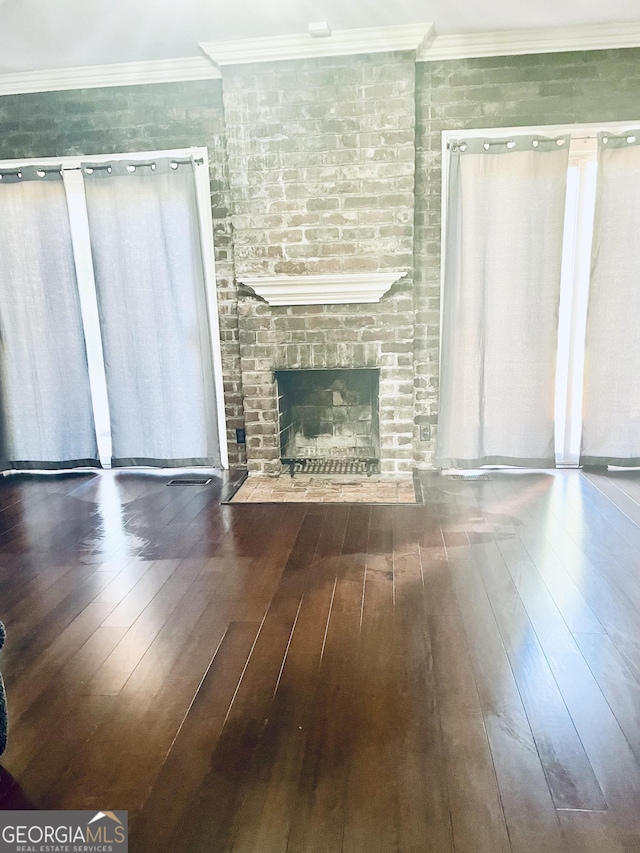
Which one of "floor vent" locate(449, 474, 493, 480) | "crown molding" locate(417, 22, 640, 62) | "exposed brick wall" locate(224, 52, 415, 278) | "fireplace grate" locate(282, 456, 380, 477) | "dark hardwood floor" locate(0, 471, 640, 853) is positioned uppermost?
"crown molding" locate(417, 22, 640, 62)

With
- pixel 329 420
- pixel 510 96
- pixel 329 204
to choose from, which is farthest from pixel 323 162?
pixel 329 420

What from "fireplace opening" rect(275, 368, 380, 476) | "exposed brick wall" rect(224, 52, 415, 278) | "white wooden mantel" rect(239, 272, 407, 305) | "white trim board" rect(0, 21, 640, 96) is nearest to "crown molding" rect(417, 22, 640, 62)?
"white trim board" rect(0, 21, 640, 96)

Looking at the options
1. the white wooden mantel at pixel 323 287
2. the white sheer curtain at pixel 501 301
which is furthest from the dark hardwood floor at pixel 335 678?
the white wooden mantel at pixel 323 287

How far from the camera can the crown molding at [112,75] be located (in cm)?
399

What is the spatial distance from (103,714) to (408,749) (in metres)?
0.94

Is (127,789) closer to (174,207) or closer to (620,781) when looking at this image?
(620,781)

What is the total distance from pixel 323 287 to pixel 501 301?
3.78 ft

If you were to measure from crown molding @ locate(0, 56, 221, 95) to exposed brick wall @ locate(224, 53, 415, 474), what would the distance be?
0.27 m

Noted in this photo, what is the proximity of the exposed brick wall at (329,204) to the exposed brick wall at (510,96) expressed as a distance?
0.21 metres

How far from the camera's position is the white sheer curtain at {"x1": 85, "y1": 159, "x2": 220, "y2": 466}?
4141 millimetres

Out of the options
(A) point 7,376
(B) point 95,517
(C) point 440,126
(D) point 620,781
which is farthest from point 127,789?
(C) point 440,126

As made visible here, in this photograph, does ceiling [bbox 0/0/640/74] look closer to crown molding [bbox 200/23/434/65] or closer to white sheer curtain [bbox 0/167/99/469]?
crown molding [bbox 200/23/434/65]

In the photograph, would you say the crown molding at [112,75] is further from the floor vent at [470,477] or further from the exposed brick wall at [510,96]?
the floor vent at [470,477]

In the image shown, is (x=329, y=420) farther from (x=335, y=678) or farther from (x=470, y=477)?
(x=335, y=678)
